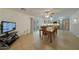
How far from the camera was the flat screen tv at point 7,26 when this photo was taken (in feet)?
7.60

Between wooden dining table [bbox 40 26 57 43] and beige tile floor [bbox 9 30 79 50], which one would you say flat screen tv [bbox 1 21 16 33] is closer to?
beige tile floor [bbox 9 30 79 50]

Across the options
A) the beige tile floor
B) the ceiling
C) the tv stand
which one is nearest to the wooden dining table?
the beige tile floor

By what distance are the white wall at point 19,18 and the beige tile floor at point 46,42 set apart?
0.58 ft

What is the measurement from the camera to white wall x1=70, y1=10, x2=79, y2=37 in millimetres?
2461

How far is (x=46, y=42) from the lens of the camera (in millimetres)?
2510

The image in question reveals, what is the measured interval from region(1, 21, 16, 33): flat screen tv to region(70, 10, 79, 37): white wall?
141 cm

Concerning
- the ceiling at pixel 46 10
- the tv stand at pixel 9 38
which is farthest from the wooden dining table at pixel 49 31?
the tv stand at pixel 9 38

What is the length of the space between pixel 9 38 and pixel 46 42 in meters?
0.89

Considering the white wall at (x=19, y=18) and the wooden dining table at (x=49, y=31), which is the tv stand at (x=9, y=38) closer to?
the white wall at (x=19, y=18)

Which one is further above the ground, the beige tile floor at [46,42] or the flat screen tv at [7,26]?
the flat screen tv at [7,26]

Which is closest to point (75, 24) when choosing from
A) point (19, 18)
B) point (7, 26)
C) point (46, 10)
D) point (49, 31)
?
point (49, 31)
